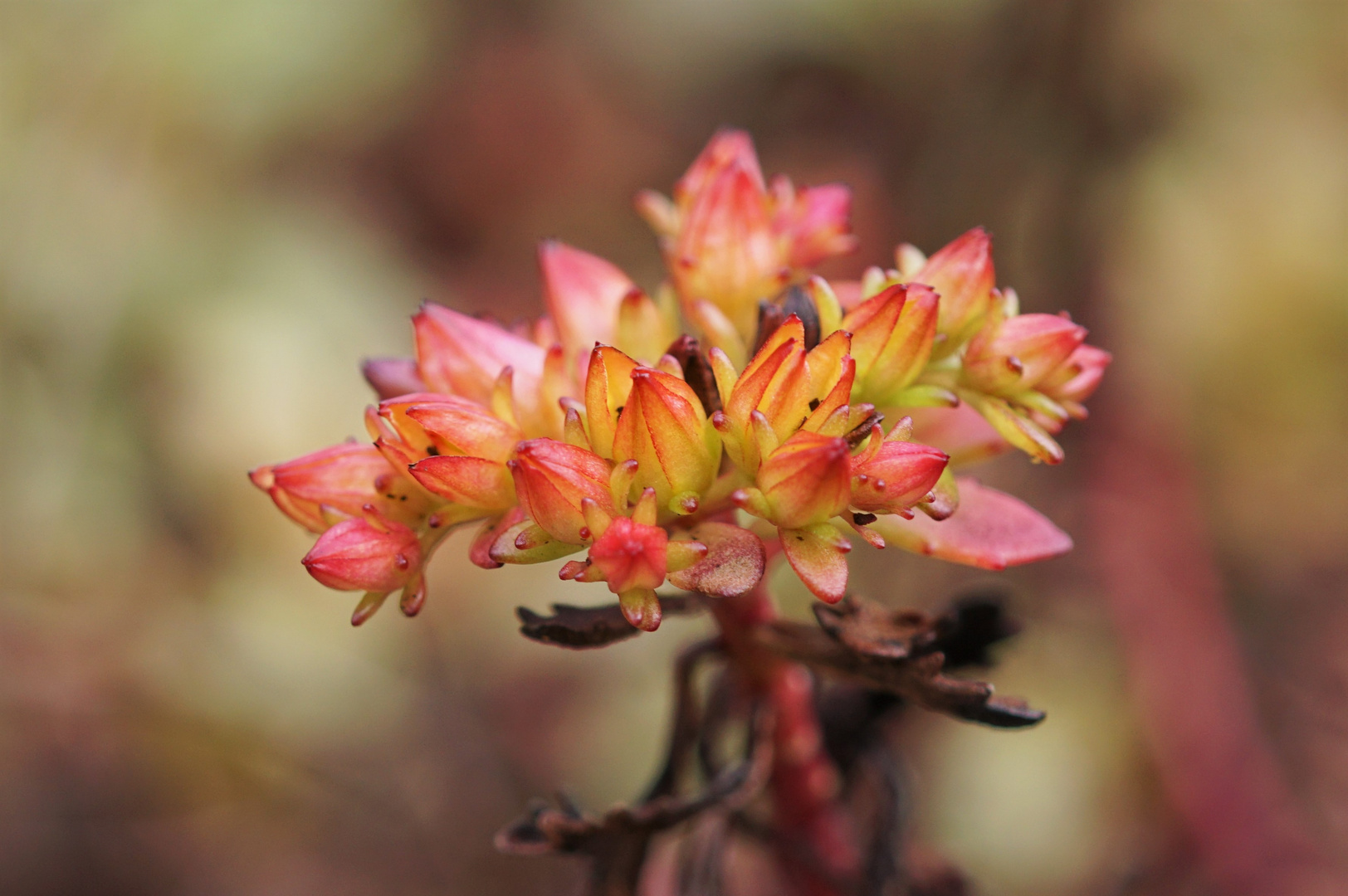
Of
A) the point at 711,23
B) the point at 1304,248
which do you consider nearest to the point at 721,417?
the point at 1304,248

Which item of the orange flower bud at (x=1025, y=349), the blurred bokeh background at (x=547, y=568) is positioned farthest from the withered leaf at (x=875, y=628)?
the blurred bokeh background at (x=547, y=568)

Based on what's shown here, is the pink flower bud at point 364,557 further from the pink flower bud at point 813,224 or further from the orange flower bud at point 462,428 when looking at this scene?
the pink flower bud at point 813,224

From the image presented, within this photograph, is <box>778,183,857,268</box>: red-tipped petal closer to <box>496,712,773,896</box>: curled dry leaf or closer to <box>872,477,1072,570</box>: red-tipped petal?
<box>872,477,1072,570</box>: red-tipped petal

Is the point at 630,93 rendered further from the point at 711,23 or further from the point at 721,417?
the point at 721,417

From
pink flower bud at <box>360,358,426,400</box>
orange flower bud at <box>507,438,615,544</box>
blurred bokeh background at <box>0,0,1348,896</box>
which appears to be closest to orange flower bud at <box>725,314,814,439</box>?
orange flower bud at <box>507,438,615,544</box>

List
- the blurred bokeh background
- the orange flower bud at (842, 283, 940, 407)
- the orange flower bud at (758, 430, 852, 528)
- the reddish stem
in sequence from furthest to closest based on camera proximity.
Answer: the blurred bokeh background → the reddish stem → the orange flower bud at (842, 283, 940, 407) → the orange flower bud at (758, 430, 852, 528)

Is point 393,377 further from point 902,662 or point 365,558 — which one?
point 902,662

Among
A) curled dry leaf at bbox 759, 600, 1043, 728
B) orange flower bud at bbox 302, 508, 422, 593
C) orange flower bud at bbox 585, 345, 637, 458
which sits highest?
orange flower bud at bbox 585, 345, 637, 458

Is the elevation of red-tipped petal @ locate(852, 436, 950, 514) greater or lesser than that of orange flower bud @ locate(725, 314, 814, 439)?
lesser

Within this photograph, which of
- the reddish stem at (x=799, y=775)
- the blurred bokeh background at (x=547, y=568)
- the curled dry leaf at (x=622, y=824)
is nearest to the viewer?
the curled dry leaf at (x=622, y=824)
